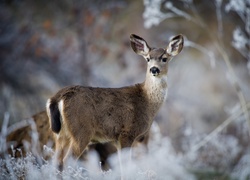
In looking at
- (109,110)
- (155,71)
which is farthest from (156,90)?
(109,110)

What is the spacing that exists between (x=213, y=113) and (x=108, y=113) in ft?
22.9

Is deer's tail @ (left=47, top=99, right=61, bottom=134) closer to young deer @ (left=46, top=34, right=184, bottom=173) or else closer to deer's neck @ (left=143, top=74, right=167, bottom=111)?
young deer @ (left=46, top=34, right=184, bottom=173)

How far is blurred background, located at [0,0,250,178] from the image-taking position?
1333cm

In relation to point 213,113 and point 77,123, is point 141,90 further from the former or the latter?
point 213,113

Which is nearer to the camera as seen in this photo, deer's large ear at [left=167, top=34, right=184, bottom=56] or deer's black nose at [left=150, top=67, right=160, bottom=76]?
deer's black nose at [left=150, top=67, right=160, bottom=76]

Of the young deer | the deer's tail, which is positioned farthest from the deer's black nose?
the deer's tail

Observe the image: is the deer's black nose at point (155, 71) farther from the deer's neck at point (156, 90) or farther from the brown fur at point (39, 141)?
the brown fur at point (39, 141)

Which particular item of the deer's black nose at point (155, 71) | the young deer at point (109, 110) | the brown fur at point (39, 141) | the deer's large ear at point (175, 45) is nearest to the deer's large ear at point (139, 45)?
the young deer at point (109, 110)

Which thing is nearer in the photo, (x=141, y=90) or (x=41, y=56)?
(x=141, y=90)

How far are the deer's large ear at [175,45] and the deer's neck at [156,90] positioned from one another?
342mm

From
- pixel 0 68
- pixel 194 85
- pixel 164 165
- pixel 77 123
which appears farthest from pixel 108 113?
pixel 194 85

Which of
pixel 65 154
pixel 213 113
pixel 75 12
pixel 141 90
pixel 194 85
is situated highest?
A: pixel 75 12

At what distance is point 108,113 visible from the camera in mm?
7105

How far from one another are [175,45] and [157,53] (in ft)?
0.99
